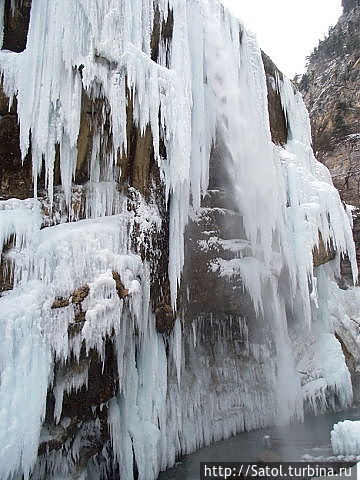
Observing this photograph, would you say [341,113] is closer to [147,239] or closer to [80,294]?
[147,239]

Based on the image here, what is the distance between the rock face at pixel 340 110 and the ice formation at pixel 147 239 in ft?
24.6

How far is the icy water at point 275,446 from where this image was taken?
8.00m

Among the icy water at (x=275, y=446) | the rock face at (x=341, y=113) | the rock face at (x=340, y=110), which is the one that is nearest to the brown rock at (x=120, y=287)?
the icy water at (x=275, y=446)

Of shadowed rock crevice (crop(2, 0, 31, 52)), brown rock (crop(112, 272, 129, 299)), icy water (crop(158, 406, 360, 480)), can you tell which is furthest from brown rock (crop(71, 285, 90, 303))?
shadowed rock crevice (crop(2, 0, 31, 52))

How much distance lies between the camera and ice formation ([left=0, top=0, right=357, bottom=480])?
5664 millimetres

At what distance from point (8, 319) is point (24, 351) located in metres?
0.43

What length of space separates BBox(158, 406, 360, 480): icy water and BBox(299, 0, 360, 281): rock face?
7654 mm

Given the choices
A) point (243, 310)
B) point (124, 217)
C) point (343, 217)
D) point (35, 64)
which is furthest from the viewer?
point (343, 217)

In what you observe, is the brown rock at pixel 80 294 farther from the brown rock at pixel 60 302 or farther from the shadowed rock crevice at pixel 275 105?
the shadowed rock crevice at pixel 275 105

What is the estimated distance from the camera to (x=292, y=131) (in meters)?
11.8

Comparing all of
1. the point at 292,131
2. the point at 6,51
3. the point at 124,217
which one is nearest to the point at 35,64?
the point at 6,51

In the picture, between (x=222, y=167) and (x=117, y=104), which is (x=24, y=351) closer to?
(x=117, y=104)

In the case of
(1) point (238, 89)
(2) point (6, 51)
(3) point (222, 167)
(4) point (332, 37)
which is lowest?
(3) point (222, 167)

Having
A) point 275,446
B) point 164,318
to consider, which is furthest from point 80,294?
point 275,446
